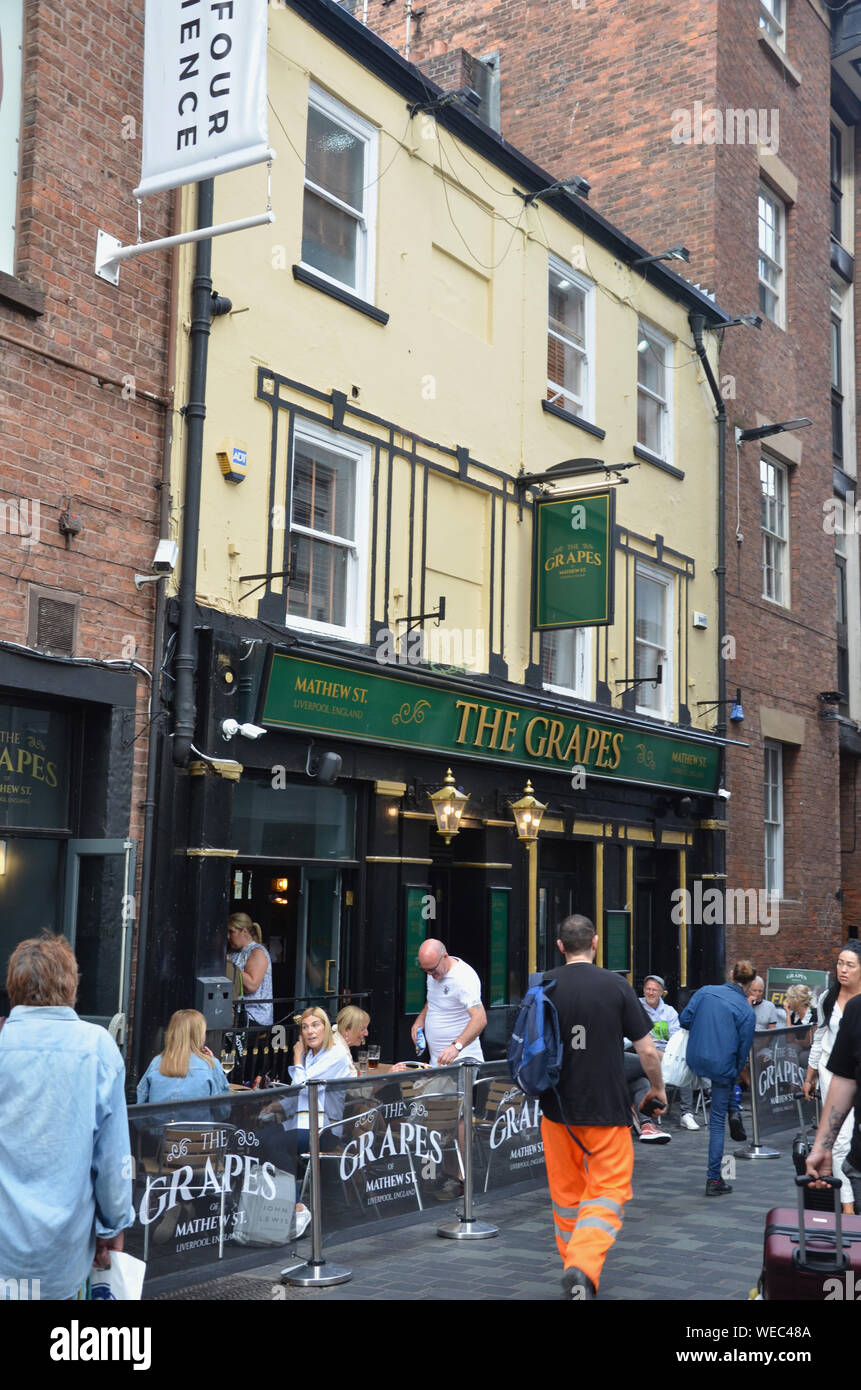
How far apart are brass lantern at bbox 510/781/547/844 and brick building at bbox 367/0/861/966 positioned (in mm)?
4565

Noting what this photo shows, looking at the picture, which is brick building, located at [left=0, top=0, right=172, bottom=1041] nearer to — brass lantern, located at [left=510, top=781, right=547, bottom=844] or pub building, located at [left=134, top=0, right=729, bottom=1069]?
pub building, located at [left=134, top=0, right=729, bottom=1069]

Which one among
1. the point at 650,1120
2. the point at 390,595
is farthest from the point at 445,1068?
the point at 390,595

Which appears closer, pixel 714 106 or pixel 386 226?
pixel 386 226

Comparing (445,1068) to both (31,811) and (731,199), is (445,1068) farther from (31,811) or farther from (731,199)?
(731,199)

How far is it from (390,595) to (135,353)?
11.2 feet

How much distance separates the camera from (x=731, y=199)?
61.5ft

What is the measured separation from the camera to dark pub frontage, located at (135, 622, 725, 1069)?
10062mm

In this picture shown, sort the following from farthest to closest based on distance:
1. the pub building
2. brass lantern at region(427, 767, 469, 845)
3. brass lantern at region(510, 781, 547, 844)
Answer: brass lantern at region(510, 781, 547, 844) → brass lantern at region(427, 767, 469, 845) → the pub building

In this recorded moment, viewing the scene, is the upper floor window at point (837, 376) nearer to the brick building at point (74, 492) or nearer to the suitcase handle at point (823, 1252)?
the brick building at point (74, 492)

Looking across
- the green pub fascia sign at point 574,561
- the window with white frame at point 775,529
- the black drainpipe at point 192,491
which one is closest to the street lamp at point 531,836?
the green pub fascia sign at point 574,561

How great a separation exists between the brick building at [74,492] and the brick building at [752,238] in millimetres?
9349

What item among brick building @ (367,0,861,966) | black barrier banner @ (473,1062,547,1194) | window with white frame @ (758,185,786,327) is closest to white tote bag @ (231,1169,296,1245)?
black barrier banner @ (473,1062,547,1194)

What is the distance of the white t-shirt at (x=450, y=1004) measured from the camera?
1032 cm
